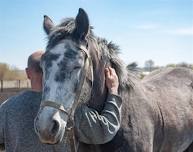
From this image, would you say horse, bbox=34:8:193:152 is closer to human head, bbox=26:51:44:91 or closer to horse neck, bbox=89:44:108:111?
horse neck, bbox=89:44:108:111

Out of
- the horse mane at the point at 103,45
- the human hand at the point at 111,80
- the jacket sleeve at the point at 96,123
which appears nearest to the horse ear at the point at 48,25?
the horse mane at the point at 103,45

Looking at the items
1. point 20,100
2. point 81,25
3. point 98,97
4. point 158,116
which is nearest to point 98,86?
point 98,97

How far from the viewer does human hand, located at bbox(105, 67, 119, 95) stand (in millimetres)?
3218

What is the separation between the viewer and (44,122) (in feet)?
7.83

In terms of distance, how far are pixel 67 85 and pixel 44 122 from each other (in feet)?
1.13

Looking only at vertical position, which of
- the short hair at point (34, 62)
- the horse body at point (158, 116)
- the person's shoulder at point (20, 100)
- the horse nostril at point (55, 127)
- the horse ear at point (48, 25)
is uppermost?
the horse ear at point (48, 25)

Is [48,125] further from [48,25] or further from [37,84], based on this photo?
[48,25]

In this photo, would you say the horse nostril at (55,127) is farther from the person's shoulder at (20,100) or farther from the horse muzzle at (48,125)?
the person's shoulder at (20,100)

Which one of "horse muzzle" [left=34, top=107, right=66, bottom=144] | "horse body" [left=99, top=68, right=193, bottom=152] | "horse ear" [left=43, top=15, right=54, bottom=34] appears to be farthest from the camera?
"horse body" [left=99, top=68, right=193, bottom=152]

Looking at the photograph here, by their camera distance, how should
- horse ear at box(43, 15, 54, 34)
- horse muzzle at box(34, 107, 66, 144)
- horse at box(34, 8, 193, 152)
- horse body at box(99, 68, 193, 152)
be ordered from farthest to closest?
1. horse body at box(99, 68, 193, 152)
2. horse ear at box(43, 15, 54, 34)
3. horse at box(34, 8, 193, 152)
4. horse muzzle at box(34, 107, 66, 144)

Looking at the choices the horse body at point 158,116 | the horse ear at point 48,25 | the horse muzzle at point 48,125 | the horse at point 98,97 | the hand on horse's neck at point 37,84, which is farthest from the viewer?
the horse body at point 158,116

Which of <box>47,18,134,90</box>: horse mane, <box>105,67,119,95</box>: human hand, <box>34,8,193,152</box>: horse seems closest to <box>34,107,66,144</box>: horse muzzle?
<box>34,8,193,152</box>: horse

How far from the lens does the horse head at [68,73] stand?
96.3 inches

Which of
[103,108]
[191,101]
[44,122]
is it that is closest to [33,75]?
[44,122]
